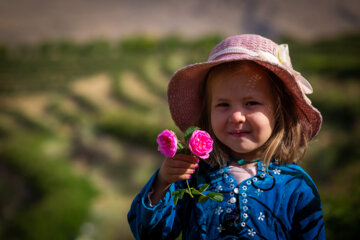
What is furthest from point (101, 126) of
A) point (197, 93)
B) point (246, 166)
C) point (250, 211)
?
point (250, 211)

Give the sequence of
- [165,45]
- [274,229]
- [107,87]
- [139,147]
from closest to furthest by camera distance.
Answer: [274,229], [139,147], [107,87], [165,45]

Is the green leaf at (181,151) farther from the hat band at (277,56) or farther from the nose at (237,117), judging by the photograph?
the hat band at (277,56)

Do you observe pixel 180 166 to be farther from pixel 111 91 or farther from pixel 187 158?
pixel 111 91

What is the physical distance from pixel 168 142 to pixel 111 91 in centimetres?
312

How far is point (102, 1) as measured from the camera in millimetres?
4004

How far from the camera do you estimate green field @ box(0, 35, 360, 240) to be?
281 centimetres

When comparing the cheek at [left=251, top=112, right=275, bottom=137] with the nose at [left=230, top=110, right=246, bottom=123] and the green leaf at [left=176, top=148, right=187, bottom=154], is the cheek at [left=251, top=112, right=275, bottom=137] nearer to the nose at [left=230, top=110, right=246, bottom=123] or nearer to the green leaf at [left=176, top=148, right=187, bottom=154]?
the nose at [left=230, top=110, right=246, bottom=123]

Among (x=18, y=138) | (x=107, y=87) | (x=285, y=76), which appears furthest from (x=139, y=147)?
(x=285, y=76)

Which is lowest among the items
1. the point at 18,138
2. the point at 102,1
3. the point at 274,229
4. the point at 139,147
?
the point at 274,229

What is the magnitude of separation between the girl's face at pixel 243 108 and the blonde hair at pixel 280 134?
0.09 feet

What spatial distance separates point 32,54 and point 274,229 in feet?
12.7

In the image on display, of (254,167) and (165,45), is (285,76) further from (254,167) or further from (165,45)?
(165,45)

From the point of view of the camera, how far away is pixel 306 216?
0.97 metres

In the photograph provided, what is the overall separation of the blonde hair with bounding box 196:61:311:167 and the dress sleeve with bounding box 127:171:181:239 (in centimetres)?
21
